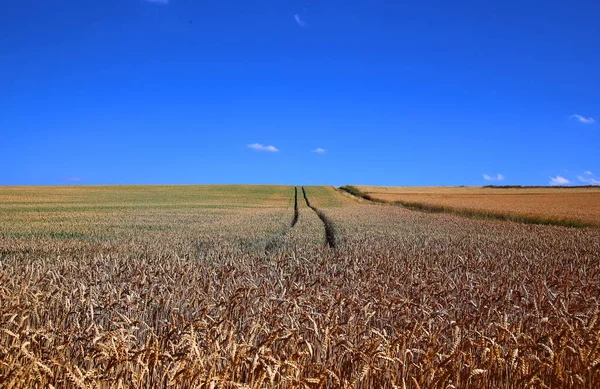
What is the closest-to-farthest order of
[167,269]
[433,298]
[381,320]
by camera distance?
[381,320] < [433,298] < [167,269]

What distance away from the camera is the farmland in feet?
12.0

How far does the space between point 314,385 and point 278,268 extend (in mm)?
5236

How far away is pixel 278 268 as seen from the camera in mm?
9094

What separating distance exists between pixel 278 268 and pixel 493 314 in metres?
3.88

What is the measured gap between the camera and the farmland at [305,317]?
3654 mm

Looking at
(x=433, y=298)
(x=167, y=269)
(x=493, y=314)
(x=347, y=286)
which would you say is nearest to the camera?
(x=493, y=314)

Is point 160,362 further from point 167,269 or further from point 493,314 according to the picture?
point 167,269

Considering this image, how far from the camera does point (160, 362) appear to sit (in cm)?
372

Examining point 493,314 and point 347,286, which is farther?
point 347,286

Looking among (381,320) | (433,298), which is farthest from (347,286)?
(381,320)

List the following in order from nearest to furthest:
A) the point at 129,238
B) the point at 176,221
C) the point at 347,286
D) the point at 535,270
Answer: the point at 347,286, the point at 535,270, the point at 129,238, the point at 176,221

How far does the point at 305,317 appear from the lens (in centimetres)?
509

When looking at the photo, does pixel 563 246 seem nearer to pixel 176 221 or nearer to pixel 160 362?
pixel 160 362

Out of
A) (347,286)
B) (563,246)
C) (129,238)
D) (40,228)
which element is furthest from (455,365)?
(40,228)
